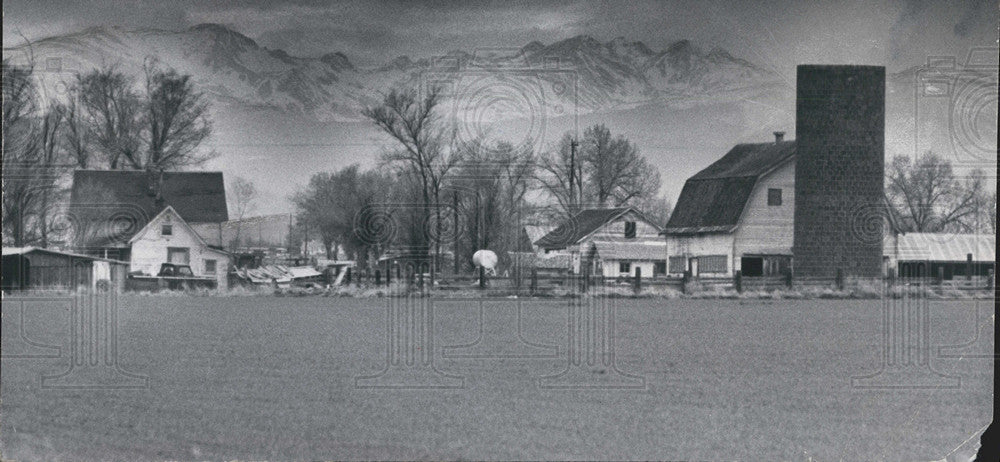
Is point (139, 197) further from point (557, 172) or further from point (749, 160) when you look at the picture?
point (749, 160)

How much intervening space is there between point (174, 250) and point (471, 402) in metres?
8.75

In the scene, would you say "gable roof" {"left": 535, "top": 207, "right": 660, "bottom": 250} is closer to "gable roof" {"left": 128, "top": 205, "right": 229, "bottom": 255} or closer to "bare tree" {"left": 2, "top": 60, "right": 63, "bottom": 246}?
"gable roof" {"left": 128, "top": 205, "right": 229, "bottom": 255}

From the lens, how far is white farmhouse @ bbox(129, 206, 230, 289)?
57.3 feet

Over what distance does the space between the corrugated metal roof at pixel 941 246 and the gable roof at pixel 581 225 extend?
20.2 feet

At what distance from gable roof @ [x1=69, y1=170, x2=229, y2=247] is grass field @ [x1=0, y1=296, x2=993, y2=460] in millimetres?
1481

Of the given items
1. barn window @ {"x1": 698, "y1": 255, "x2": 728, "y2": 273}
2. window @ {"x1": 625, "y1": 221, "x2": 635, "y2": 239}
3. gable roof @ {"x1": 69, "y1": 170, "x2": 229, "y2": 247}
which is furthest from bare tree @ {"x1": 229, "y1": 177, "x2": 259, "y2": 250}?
barn window @ {"x1": 698, "y1": 255, "x2": 728, "y2": 273}

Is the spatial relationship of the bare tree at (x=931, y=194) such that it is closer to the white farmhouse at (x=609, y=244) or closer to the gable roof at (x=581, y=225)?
the white farmhouse at (x=609, y=244)

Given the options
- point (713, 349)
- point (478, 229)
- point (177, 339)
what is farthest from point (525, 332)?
point (177, 339)

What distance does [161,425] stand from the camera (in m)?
10.3

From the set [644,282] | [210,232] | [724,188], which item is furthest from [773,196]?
[210,232]

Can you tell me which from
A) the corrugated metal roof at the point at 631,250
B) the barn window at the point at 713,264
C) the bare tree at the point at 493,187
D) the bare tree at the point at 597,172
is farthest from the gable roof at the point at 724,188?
the bare tree at the point at 493,187

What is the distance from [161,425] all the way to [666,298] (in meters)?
15.7

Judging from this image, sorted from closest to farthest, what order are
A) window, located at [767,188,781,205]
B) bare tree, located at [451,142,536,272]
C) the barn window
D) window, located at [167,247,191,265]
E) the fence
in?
bare tree, located at [451,142,536,272] < window, located at [167,247,191,265] < the fence < window, located at [767,188,781,205] < the barn window

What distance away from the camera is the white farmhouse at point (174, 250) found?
17.5 meters
